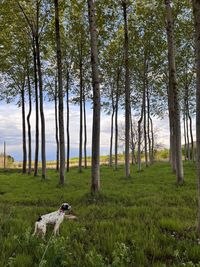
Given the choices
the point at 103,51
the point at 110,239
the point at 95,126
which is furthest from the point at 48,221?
the point at 103,51

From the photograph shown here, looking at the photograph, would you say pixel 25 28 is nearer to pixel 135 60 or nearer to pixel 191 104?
pixel 135 60

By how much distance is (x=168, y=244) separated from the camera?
19.6 feet

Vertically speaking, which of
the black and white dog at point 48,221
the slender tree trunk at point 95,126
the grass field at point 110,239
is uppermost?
the slender tree trunk at point 95,126

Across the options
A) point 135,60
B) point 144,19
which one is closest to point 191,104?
point 135,60

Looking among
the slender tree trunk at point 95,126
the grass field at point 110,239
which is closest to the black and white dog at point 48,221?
the grass field at point 110,239

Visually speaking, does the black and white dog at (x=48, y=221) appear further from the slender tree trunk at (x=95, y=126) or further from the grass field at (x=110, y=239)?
the slender tree trunk at (x=95, y=126)

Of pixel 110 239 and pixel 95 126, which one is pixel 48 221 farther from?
pixel 95 126

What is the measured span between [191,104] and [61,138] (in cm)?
2268

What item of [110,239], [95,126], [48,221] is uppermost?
[95,126]

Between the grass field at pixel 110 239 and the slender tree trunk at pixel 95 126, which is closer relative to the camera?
the grass field at pixel 110 239

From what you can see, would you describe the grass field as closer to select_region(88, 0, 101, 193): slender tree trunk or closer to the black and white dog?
the black and white dog

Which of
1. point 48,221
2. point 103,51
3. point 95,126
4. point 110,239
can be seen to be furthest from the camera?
point 103,51

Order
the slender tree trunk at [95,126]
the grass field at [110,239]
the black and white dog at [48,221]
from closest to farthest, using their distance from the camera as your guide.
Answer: the grass field at [110,239], the black and white dog at [48,221], the slender tree trunk at [95,126]

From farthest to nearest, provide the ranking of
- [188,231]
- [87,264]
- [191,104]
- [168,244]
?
[191,104] → [188,231] → [168,244] → [87,264]
